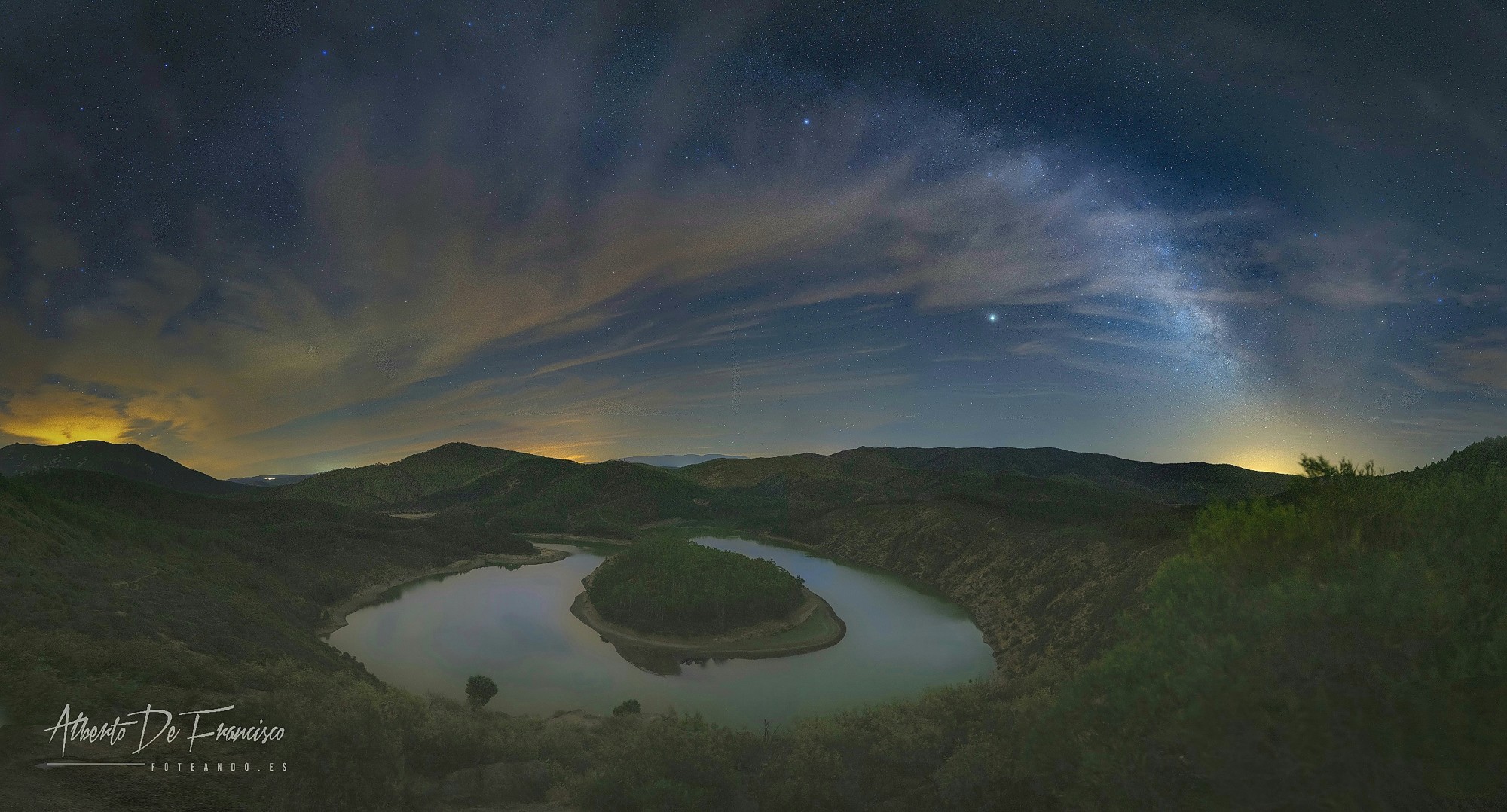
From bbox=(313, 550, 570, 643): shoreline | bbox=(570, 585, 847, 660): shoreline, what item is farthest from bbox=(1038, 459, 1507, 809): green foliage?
bbox=(313, 550, 570, 643): shoreline

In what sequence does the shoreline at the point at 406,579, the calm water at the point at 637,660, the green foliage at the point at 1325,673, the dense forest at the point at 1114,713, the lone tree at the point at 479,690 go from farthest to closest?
the shoreline at the point at 406,579 < the calm water at the point at 637,660 < the lone tree at the point at 479,690 < the dense forest at the point at 1114,713 < the green foliage at the point at 1325,673

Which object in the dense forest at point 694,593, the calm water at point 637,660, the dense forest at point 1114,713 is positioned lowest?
the calm water at point 637,660

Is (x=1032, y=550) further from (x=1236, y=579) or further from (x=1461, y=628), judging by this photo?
(x=1461, y=628)

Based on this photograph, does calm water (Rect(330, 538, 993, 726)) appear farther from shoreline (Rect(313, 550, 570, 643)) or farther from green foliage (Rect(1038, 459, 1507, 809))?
green foliage (Rect(1038, 459, 1507, 809))

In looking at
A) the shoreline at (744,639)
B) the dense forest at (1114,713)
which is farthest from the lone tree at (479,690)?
the shoreline at (744,639)

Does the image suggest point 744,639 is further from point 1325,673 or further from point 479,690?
point 1325,673

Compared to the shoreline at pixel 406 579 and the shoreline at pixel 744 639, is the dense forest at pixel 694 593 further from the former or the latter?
the shoreline at pixel 406 579
